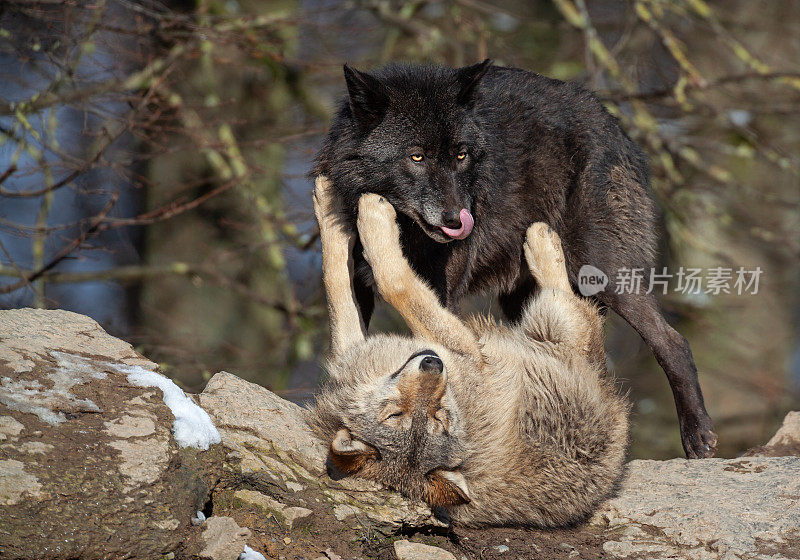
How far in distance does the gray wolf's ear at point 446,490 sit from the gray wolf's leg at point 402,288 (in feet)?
2.34

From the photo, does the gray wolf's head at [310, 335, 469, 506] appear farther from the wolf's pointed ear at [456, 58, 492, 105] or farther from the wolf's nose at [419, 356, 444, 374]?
the wolf's pointed ear at [456, 58, 492, 105]

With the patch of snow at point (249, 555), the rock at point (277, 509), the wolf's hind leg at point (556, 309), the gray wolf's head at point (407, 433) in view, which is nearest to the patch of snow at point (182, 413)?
the rock at point (277, 509)

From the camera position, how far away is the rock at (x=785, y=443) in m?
4.68

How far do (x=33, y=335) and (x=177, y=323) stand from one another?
4428 mm

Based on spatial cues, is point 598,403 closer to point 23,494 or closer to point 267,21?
point 23,494

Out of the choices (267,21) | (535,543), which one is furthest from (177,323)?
(535,543)

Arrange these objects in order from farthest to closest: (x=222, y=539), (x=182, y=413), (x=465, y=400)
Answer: (x=465, y=400) < (x=182, y=413) < (x=222, y=539)

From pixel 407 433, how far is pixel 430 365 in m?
0.38

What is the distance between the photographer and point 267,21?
5.75 meters

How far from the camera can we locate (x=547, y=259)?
4391 millimetres

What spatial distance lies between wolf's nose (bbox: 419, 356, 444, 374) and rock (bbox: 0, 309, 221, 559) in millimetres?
972

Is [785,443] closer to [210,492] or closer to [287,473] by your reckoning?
[287,473]
